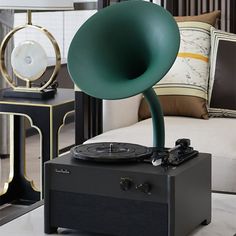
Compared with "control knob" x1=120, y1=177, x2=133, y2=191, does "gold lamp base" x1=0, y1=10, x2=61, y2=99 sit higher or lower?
higher

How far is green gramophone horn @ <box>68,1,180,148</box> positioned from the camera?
163 cm

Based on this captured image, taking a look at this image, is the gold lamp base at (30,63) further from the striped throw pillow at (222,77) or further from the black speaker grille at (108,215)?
the black speaker grille at (108,215)

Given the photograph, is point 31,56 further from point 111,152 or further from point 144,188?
point 144,188

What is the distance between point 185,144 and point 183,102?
1344mm

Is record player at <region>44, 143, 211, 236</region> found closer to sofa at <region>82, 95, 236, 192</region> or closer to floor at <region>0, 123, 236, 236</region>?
floor at <region>0, 123, 236, 236</region>

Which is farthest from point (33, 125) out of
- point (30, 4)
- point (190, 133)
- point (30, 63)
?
point (190, 133)

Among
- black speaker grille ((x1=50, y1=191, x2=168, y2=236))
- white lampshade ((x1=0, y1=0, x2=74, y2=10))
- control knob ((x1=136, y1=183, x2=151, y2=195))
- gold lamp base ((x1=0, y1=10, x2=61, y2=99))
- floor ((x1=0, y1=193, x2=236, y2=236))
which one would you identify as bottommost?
floor ((x1=0, y1=193, x2=236, y2=236))

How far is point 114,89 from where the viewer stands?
1.60 m

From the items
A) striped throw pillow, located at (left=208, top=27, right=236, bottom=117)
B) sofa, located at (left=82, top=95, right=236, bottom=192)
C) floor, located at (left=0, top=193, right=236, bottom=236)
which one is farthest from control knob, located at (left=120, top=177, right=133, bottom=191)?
striped throw pillow, located at (left=208, top=27, right=236, bottom=117)

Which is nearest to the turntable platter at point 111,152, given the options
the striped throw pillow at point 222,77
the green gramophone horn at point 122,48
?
the green gramophone horn at point 122,48

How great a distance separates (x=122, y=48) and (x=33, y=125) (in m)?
1.44

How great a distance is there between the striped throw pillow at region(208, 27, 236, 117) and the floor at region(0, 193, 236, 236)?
1.20 meters

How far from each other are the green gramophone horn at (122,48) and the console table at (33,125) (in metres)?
1.34

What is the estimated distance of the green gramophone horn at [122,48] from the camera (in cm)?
163
